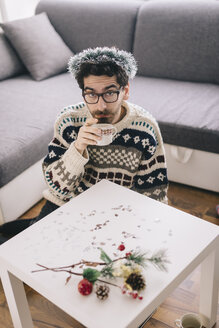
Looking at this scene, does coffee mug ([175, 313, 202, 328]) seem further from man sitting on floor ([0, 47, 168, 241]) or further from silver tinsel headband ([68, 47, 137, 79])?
silver tinsel headband ([68, 47, 137, 79])

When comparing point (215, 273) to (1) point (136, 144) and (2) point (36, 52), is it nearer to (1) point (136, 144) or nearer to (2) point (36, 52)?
(1) point (136, 144)

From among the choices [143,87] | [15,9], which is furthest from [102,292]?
[15,9]

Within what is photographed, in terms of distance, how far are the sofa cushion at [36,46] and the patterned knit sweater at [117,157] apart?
1.39 meters

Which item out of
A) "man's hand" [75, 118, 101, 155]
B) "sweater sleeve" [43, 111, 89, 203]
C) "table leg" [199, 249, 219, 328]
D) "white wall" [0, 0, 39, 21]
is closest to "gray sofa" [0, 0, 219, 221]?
"white wall" [0, 0, 39, 21]

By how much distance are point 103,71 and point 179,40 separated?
1.38 meters

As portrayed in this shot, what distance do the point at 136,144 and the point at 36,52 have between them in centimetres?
157

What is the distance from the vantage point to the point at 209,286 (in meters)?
1.24

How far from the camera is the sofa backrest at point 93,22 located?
8.56 feet

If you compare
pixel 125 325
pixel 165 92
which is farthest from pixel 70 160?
pixel 165 92

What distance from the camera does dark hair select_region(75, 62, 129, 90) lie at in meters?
1.18

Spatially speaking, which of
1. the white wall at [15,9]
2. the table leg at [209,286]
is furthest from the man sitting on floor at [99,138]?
the white wall at [15,9]

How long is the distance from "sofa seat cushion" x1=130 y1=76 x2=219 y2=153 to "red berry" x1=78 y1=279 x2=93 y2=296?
1190 mm

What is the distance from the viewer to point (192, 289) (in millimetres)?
1546

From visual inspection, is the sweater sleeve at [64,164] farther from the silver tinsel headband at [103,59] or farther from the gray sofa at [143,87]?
the gray sofa at [143,87]
